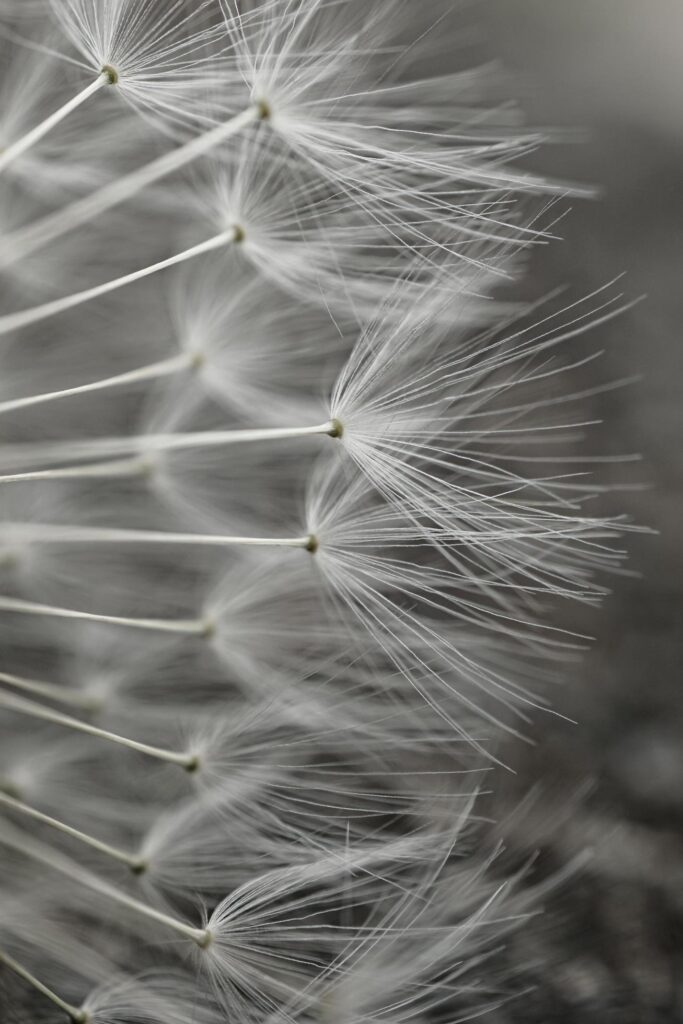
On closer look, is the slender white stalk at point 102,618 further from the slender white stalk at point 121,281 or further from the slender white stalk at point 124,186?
the slender white stalk at point 124,186

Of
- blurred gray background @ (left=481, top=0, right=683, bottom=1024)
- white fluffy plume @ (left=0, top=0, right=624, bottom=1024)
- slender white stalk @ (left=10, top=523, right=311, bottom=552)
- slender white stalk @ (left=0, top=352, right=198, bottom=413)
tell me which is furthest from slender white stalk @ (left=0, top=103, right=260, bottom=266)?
blurred gray background @ (left=481, top=0, right=683, bottom=1024)

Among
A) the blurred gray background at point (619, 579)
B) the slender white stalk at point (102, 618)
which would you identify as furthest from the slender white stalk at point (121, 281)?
the blurred gray background at point (619, 579)

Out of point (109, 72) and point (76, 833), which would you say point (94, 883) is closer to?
point (76, 833)

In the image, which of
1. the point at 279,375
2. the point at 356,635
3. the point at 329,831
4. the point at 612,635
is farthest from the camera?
the point at 612,635

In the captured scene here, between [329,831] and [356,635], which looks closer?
[329,831]

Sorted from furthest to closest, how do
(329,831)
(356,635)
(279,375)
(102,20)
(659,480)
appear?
(659,480) → (279,375) → (356,635) → (329,831) → (102,20)

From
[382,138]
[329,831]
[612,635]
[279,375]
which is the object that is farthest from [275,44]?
[612,635]

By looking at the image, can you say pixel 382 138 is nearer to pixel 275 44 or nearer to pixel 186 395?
pixel 275 44

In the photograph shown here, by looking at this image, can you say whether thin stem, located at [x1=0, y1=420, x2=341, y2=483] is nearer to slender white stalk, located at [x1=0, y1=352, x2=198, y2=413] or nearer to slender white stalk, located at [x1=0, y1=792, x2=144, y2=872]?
slender white stalk, located at [x1=0, y1=352, x2=198, y2=413]
